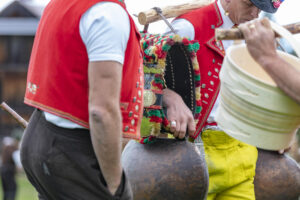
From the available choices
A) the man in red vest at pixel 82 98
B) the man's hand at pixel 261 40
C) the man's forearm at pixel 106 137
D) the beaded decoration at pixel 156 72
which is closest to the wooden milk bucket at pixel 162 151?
the beaded decoration at pixel 156 72

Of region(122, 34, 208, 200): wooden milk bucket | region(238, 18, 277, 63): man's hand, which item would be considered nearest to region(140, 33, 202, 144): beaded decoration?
region(122, 34, 208, 200): wooden milk bucket

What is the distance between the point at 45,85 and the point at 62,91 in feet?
0.29

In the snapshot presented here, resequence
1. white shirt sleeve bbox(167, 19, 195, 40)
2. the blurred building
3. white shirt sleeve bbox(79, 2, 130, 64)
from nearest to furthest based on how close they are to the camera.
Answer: white shirt sleeve bbox(79, 2, 130, 64)
white shirt sleeve bbox(167, 19, 195, 40)
the blurred building

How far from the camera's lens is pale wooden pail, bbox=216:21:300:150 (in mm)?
2512

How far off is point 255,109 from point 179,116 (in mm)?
729

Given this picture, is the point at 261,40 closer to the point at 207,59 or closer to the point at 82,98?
the point at 82,98

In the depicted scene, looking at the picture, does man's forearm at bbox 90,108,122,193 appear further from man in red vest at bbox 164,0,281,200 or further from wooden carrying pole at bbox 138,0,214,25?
wooden carrying pole at bbox 138,0,214,25

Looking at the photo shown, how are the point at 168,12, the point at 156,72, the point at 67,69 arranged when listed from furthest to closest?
the point at 168,12 < the point at 156,72 < the point at 67,69

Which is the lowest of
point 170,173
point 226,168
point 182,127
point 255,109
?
point 226,168

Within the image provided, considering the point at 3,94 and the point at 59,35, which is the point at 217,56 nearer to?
the point at 59,35

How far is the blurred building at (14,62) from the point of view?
32250 millimetres

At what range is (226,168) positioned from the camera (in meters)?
3.46

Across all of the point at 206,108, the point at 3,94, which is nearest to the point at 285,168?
the point at 206,108

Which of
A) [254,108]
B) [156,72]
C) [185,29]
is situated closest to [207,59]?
[185,29]
